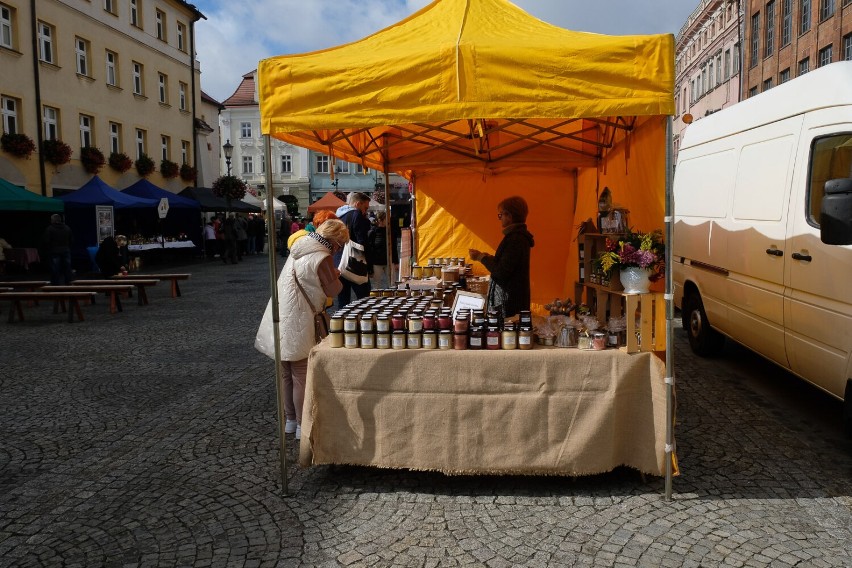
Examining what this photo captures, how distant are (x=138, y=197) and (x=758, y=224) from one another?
21.8 m

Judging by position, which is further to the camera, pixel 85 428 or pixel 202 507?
pixel 85 428

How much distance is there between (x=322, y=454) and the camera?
A: 4508 mm

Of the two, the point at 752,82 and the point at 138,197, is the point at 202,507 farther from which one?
the point at 752,82

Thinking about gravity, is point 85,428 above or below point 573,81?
below

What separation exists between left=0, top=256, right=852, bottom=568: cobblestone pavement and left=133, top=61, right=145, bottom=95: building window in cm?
2546

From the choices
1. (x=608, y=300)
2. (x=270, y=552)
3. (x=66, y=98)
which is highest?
(x=66, y=98)

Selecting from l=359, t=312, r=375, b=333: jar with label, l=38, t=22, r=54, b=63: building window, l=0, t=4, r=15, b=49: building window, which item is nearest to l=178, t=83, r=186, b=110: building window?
l=38, t=22, r=54, b=63: building window

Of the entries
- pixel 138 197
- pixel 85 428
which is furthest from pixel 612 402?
pixel 138 197

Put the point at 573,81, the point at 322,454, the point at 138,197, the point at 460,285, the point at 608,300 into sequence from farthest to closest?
the point at 138,197
the point at 460,285
the point at 608,300
the point at 322,454
the point at 573,81

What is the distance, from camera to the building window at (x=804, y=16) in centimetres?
3441

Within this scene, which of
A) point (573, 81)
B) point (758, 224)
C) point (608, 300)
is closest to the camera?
point (573, 81)

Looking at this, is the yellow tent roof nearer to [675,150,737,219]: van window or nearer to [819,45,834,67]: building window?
[675,150,737,219]: van window

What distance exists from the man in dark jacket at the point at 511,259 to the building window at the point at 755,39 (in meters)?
42.9

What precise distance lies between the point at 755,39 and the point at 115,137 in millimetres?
37178
